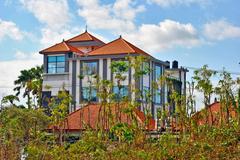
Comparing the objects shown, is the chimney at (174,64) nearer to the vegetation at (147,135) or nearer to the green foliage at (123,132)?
the vegetation at (147,135)

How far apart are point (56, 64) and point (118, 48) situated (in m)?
4.66

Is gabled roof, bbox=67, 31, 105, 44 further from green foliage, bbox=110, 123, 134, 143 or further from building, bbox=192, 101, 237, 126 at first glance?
green foliage, bbox=110, 123, 134, 143

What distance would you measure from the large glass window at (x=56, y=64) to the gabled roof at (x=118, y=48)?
2.16 m

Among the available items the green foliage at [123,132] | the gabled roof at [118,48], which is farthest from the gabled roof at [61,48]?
the green foliage at [123,132]

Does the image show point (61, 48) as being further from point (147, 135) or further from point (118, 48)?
point (147, 135)

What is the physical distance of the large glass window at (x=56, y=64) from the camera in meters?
35.8

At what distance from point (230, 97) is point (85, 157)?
6.64ft

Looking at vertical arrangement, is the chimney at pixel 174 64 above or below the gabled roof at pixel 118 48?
below

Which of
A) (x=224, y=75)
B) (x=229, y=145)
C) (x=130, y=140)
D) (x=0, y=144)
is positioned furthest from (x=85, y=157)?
(x=224, y=75)

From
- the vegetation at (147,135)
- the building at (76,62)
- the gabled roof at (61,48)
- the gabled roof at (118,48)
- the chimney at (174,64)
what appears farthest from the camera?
the chimney at (174,64)

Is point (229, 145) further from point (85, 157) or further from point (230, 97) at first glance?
point (85, 157)

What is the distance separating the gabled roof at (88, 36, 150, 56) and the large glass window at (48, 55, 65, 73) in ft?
7.10

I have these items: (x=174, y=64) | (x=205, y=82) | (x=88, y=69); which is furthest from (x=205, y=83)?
(x=174, y=64)

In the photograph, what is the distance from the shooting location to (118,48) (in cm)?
3472
